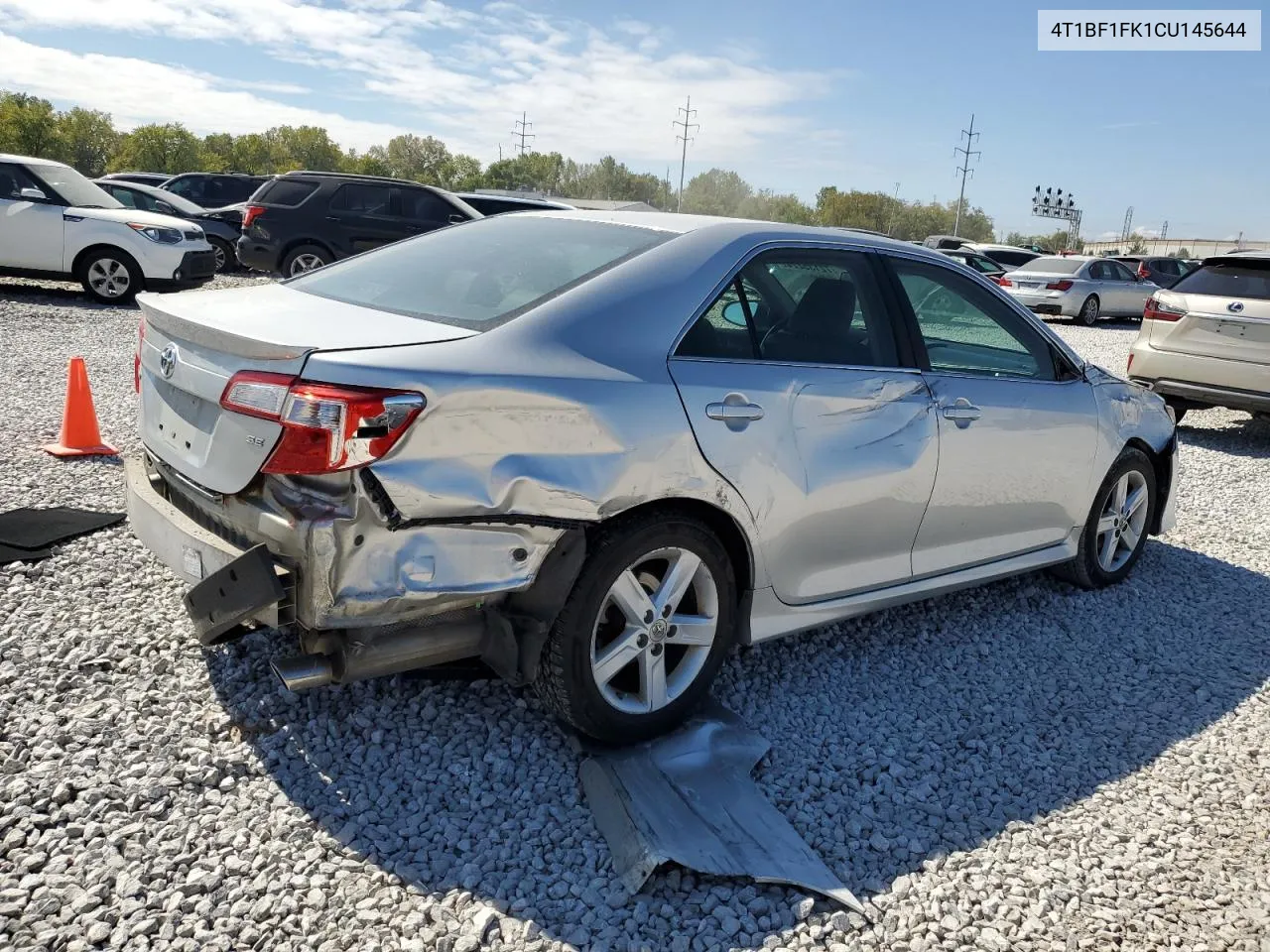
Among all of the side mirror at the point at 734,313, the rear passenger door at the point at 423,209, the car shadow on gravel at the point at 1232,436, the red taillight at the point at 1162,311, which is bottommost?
the car shadow on gravel at the point at 1232,436

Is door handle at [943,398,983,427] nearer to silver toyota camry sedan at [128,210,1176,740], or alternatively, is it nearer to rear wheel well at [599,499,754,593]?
silver toyota camry sedan at [128,210,1176,740]

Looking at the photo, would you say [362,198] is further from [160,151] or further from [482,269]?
[160,151]

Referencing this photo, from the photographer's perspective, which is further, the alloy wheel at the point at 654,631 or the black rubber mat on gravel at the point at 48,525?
the black rubber mat on gravel at the point at 48,525

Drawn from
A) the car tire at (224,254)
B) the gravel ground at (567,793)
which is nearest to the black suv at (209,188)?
the car tire at (224,254)

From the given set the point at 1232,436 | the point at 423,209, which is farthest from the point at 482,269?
the point at 423,209

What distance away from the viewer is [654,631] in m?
3.18

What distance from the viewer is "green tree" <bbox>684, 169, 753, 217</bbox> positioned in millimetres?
95812

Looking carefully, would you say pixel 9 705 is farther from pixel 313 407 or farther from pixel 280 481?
pixel 313 407

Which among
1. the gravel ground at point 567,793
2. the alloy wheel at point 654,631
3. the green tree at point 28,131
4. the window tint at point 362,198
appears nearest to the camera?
the gravel ground at point 567,793

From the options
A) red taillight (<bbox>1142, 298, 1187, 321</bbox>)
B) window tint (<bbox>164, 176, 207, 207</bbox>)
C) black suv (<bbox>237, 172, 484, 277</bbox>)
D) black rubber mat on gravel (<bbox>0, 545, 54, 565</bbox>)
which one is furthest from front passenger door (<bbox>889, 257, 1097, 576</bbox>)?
window tint (<bbox>164, 176, 207, 207</bbox>)

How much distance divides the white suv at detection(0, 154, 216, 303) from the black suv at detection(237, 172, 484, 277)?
5.85 ft

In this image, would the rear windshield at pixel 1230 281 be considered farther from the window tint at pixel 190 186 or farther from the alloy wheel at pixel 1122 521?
the window tint at pixel 190 186

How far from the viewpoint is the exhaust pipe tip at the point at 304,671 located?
8.87ft

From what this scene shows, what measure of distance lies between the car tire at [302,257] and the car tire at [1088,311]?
15628mm
